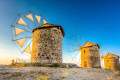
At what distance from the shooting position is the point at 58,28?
11.4 meters

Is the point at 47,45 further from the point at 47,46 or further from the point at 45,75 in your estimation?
the point at 45,75

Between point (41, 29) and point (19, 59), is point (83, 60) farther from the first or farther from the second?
point (19, 59)

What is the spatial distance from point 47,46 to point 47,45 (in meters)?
0.13

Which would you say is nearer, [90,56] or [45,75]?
[45,75]

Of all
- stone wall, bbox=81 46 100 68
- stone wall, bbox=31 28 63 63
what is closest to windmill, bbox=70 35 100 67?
stone wall, bbox=81 46 100 68

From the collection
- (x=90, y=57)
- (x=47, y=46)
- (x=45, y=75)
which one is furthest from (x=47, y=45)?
(x=90, y=57)

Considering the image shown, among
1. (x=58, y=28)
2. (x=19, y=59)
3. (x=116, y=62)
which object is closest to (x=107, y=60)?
(x=116, y=62)

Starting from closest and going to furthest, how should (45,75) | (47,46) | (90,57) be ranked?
(45,75)
(47,46)
(90,57)

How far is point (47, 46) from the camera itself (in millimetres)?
10172

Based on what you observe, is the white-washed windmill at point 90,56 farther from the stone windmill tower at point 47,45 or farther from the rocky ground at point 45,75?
the rocky ground at point 45,75

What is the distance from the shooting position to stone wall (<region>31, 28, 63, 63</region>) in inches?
389

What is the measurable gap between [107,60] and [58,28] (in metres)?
21.7

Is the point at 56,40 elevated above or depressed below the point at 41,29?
below

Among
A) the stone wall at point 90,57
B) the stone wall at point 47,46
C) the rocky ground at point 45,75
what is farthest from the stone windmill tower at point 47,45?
the stone wall at point 90,57
